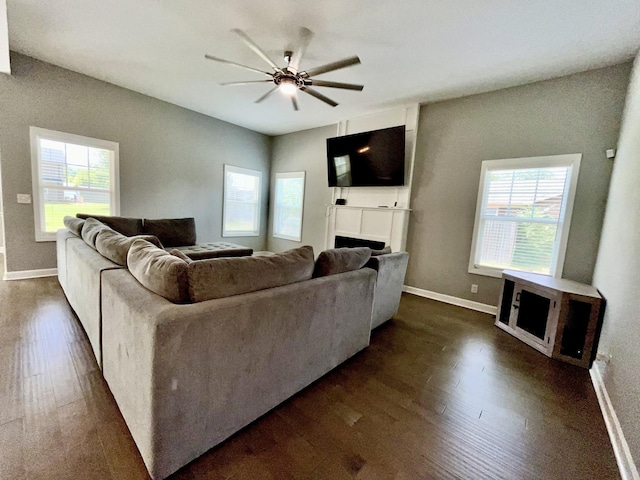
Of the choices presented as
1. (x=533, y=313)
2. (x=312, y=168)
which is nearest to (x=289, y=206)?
(x=312, y=168)

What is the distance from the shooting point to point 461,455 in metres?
1.31

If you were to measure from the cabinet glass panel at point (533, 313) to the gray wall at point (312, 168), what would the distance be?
3.44 meters

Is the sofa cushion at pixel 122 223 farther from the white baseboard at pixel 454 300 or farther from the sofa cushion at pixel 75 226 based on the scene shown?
the white baseboard at pixel 454 300

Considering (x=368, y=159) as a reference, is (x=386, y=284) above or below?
below

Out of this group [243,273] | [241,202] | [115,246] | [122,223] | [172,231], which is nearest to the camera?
[243,273]

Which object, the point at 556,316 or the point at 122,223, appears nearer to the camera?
the point at 556,316

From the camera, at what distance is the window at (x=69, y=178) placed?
344 centimetres

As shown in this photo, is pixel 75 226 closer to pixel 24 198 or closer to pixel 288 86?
pixel 24 198

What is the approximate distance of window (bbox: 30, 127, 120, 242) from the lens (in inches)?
136

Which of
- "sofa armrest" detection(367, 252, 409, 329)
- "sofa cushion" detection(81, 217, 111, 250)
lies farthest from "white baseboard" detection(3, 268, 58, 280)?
"sofa armrest" detection(367, 252, 409, 329)

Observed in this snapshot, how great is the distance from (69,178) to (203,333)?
426 centimetres

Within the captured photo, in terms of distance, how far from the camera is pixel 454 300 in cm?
369

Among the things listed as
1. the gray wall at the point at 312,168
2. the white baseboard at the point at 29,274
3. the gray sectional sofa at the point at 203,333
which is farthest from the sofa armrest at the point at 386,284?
the white baseboard at the point at 29,274

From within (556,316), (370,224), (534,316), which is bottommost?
(534,316)
